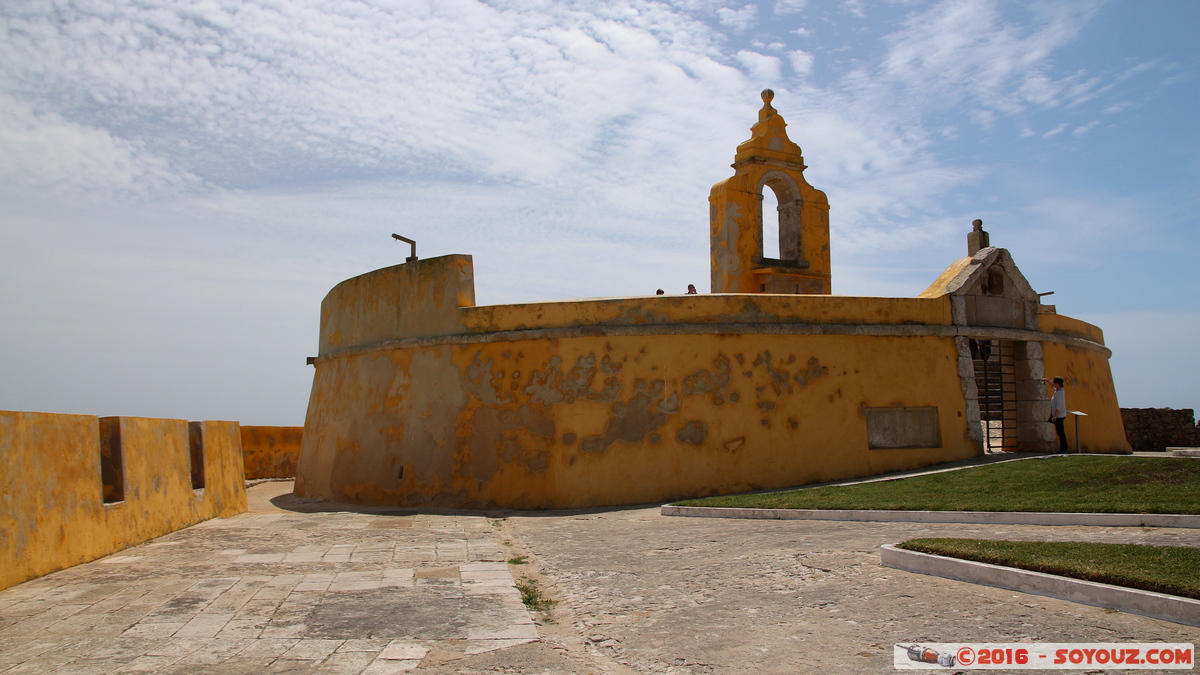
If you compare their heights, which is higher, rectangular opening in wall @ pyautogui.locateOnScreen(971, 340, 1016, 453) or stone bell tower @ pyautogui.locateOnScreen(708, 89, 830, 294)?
stone bell tower @ pyautogui.locateOnScreen(708, 89, 830, 294)

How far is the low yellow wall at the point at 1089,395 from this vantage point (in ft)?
45.4

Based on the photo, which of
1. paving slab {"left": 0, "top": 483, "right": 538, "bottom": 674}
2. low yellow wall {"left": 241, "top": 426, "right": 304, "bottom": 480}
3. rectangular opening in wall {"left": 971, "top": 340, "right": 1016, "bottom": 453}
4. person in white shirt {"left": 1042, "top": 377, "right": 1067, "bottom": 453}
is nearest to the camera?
paving slab {"left": 0, "top": 483, "right": 538, "bottom": 674}

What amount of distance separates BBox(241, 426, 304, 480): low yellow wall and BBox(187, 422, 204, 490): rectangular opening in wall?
10.8 m

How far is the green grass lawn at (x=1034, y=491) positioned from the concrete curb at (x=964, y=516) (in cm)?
17

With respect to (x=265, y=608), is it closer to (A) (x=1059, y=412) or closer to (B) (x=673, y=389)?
(B) (x=673, y=389)

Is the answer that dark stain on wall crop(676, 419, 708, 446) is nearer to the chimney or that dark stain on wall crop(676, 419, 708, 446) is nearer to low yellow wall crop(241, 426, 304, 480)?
the chimney

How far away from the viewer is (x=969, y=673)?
12.5 ft

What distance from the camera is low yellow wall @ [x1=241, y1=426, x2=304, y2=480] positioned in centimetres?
2100

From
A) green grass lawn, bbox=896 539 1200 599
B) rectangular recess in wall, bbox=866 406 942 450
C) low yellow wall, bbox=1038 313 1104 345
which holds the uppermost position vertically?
low yellow wall, bbox=1038 313 1104 345

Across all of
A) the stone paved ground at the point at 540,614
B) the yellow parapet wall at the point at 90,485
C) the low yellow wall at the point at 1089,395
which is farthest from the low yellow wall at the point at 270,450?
the low yellow wall at the point at 1089,395

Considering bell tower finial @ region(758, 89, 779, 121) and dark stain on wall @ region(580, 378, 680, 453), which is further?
bell tower finial @ region(758, 89, 779, 121)

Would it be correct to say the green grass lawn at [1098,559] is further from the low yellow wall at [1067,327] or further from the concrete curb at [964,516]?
the low yellow wall at [1067,327]

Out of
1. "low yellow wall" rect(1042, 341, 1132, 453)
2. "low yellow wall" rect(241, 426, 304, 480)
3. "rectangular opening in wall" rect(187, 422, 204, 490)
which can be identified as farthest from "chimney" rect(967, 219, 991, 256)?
"low yellow wall" rect(241, 426, 304, 480)

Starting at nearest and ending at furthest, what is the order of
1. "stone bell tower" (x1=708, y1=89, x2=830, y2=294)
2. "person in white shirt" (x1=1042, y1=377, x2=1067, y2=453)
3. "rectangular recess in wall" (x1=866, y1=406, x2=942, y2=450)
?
"rectangular recess in wall" (x1=866, y1=406, x2=942, y2=450), "person in white shirt" (x1=1042, y1=377, x2=1067, y2=453), "stone bell tower" (x1=708, y1=89, x2=830, y2=294)
